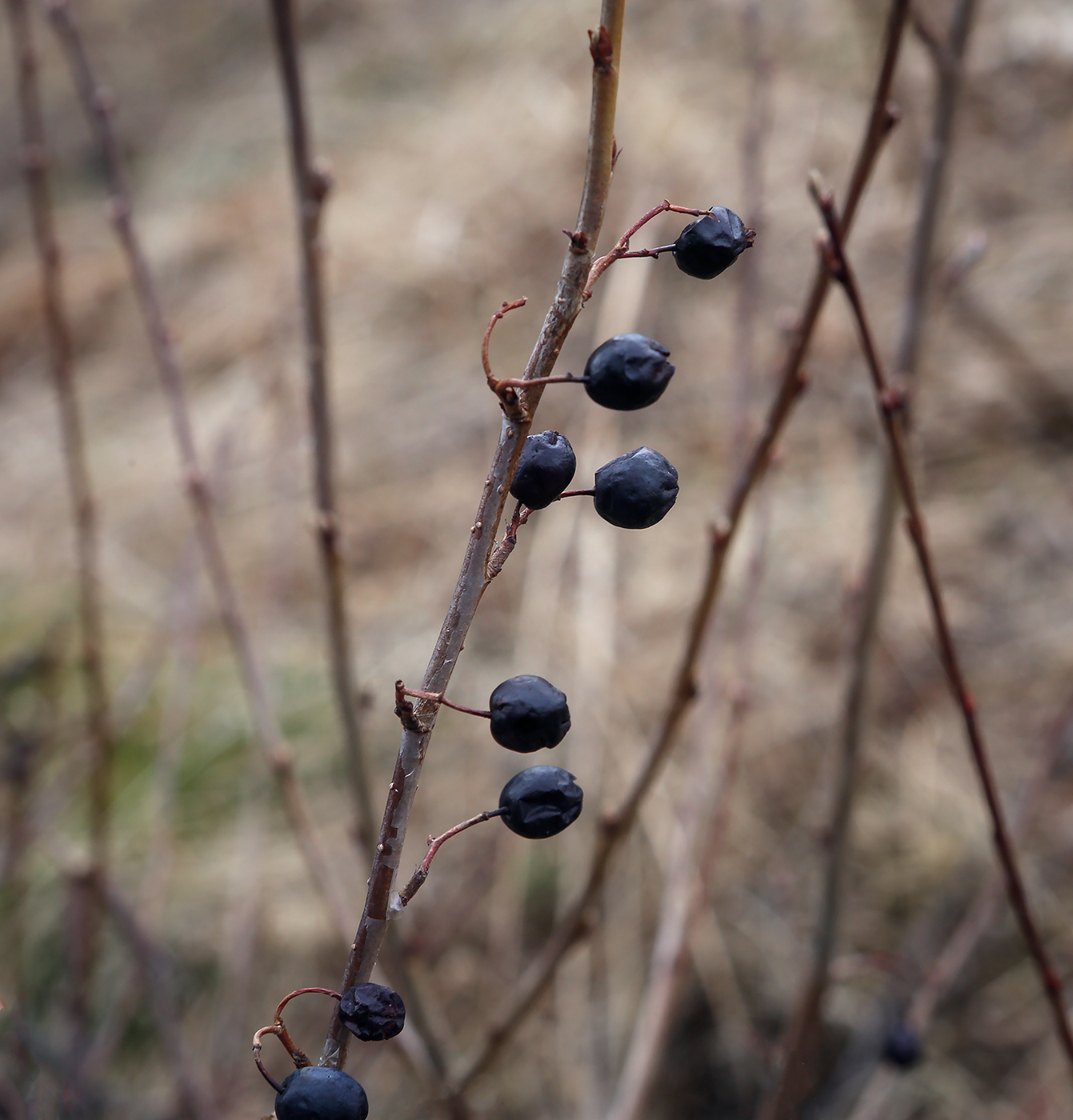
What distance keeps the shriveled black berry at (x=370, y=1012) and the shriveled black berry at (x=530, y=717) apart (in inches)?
4.9

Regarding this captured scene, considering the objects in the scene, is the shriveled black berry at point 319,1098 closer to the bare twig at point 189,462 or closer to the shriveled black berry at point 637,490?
the shriveled black berry at point 637,490

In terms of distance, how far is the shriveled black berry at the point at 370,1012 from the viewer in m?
0.44

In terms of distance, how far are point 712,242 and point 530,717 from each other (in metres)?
0.23

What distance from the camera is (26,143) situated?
1110 mm

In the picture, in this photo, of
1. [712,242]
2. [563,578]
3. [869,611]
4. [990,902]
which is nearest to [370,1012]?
[712,242]

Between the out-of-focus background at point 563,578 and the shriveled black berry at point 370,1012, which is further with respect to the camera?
the out-of-focus background at point 563,578

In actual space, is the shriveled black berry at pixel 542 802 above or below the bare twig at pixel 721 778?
below

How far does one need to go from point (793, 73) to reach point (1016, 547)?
221cm

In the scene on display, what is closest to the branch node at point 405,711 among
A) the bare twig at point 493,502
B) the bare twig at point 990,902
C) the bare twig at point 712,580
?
the bare twig at point 493,502

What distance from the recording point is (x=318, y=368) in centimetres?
80

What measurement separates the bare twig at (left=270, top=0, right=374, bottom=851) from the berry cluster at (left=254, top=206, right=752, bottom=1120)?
0.40m

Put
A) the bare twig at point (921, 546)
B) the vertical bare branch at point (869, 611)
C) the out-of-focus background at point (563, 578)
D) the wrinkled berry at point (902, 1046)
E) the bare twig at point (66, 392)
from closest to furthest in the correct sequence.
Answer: the bare twig at point (921, 546) < the vertical bare branch at point (869, 611) < the bare twig at point (66, 392) < the wrinkled berry at point (902, 1046) < the out-of-focus background at point (563, 578)

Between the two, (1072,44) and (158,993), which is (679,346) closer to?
(1072,44)

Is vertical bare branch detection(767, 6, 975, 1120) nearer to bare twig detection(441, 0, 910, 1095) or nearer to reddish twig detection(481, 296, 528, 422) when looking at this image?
bare twig detection(441, 0, 910, 1095)
